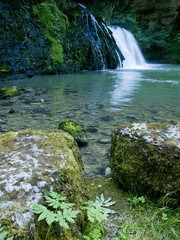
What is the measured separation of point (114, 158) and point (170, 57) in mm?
25717

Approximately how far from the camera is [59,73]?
37.3 ft

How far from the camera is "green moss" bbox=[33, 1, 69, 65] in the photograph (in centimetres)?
991

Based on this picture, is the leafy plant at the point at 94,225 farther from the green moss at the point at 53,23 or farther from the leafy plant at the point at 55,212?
the green moss at the point at 53,23

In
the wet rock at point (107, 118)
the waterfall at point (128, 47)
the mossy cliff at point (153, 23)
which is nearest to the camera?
the wet rock at point (107, 118)

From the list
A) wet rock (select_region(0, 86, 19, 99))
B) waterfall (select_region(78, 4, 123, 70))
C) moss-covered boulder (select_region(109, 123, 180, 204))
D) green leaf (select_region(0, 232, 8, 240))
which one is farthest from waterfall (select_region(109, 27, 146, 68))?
green leaf (select_region(0, 232, 8, 240))

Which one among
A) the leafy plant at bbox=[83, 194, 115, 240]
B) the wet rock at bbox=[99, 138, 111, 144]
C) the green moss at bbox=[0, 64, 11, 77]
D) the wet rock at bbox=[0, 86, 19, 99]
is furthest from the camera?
the green moss at bbox=[0, 64, 11, 77]

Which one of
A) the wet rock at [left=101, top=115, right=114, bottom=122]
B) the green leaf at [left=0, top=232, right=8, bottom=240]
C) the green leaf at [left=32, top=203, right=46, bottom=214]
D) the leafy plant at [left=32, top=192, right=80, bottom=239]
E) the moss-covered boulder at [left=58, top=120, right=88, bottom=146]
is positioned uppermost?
the green leaf at [left=0, top=232, right=8, bottom=240]

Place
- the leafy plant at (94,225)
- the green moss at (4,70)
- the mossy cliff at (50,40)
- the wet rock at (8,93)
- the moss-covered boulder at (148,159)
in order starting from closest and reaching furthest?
the leafy plant at (94,225) → the moss-covered boulder at (148,159) → the wet rock at (8,93) → the green moss at (4,70) → the mossy cliff at (50,40)

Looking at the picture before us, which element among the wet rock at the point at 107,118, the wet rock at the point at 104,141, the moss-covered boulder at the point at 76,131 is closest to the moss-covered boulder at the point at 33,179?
the moss-covered boulder at the point at 76,131

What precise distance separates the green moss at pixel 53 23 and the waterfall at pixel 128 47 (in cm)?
709

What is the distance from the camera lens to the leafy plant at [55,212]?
0.78 meters

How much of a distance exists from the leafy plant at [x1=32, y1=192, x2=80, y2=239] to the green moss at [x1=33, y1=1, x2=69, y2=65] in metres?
10.7

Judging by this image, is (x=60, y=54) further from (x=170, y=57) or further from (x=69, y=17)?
(x=170, y=57)

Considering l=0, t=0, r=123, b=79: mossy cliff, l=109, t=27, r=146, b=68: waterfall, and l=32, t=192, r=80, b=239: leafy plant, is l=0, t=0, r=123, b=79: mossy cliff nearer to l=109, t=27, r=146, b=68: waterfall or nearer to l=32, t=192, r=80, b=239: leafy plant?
l=109, t=27, r=146, b=68: waterfall
